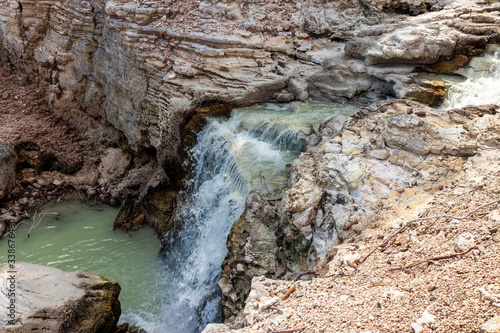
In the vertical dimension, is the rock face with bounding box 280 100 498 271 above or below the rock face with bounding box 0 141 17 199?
above

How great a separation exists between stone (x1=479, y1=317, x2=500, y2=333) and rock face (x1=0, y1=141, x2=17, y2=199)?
9.20 metres

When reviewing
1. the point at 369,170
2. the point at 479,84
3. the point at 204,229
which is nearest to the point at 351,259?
the point at 369,170

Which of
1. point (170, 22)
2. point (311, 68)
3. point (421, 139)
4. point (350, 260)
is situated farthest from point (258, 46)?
point (350, 260)

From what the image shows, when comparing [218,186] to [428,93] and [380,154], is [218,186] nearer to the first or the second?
[380,154]

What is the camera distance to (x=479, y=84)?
6.30 m

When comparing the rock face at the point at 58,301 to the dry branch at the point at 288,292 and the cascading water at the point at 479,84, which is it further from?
the cascading water at the point at 479,84

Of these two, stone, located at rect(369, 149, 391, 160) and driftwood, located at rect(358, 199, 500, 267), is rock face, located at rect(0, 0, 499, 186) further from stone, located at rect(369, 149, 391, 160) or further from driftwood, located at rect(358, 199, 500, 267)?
driftwood, located at rect(358, 199, 500, 267)

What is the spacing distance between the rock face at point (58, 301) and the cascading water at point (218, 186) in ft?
2.99

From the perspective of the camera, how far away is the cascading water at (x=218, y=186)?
5715 millimetres

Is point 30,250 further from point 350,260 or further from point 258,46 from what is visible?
point 350,260

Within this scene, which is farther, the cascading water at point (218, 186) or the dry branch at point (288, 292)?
the cascading water at point (218, 186)

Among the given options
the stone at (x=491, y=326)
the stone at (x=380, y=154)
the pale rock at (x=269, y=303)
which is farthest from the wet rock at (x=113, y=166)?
the stone at (x=491, y=326)

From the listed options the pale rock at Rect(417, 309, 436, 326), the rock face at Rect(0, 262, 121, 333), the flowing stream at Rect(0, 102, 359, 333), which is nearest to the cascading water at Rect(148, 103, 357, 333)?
the flowing stream at Rect(0, 102, 359, 333)

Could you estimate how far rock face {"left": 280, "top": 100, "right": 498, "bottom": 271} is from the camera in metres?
4.30
